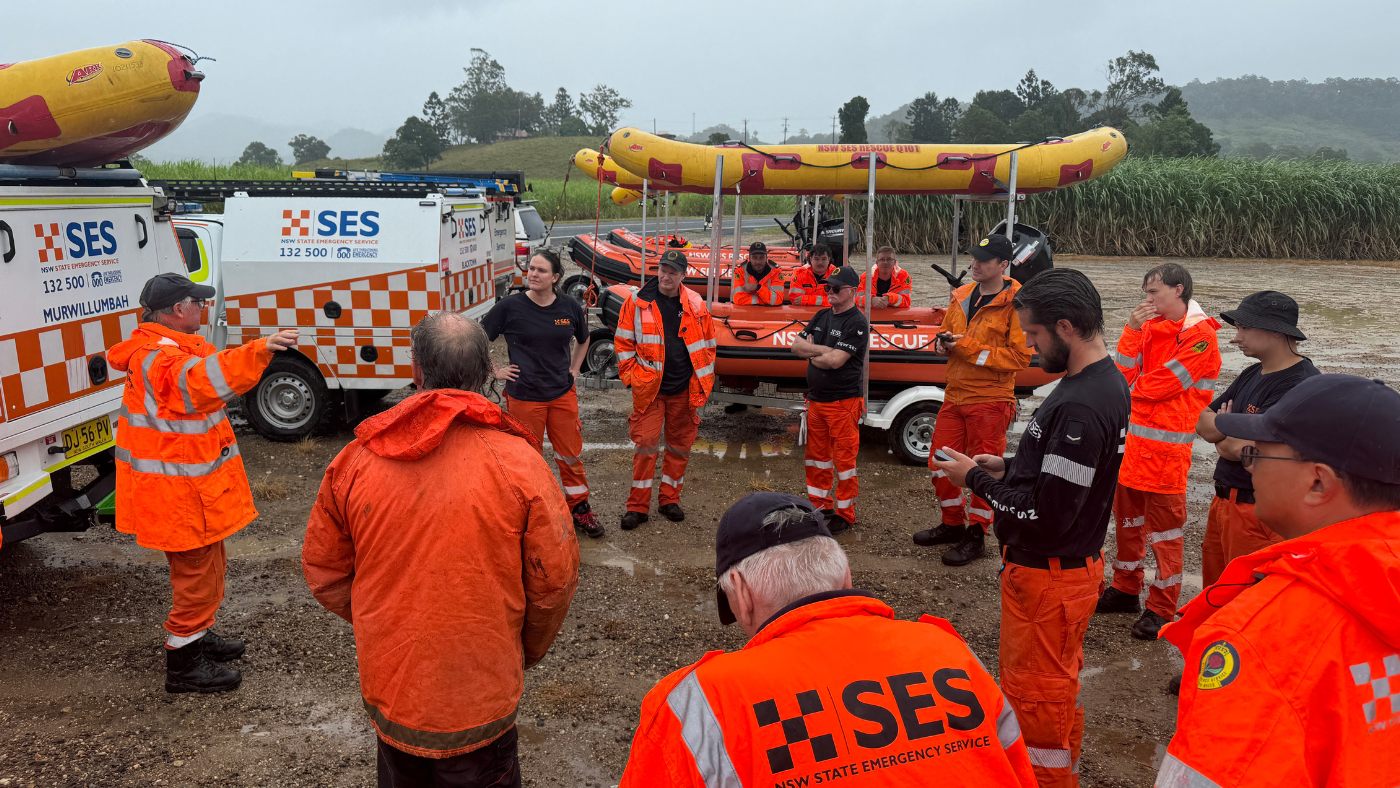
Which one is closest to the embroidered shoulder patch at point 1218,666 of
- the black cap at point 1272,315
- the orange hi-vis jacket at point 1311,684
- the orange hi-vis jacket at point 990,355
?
the orange hi-vis jacket at point 1311,684

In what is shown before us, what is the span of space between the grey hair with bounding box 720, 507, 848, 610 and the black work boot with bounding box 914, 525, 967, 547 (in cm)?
430

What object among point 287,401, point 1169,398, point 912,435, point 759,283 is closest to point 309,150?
point 759,283

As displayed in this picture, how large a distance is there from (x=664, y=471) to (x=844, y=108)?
108ft

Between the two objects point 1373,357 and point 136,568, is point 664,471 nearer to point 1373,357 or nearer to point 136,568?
point 136,568

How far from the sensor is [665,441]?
19.4 feet

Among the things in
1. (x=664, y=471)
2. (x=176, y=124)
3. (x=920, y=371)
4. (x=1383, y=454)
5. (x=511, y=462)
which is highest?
(x=176, y=124)

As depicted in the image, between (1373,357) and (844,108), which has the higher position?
(844,108)

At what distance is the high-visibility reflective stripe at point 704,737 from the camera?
127 centimetres

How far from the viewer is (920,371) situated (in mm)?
7105

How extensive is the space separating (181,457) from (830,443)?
369 cm

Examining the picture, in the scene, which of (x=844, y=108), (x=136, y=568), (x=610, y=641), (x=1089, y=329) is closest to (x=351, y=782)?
(x=610, y=641)

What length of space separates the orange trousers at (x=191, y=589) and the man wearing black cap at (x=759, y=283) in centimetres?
649

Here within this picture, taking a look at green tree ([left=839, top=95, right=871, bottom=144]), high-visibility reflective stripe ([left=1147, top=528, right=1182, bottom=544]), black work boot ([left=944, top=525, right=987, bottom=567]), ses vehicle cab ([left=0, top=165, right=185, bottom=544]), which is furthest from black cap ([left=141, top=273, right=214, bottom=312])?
green tree ([left=839, top=95, right=871, bottom=144])

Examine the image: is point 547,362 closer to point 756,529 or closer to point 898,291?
point 756,529
